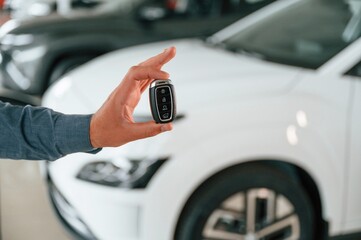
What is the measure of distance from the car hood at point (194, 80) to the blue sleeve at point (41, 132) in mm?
648

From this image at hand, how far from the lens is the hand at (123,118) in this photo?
3.34ft

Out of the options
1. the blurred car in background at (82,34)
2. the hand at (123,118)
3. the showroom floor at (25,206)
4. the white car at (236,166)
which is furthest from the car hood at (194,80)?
the blurred car in background at (82,34)

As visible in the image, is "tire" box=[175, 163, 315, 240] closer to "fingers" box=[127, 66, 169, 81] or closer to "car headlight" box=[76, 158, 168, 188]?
"car headlight" box=[76, 158, 168, 188]

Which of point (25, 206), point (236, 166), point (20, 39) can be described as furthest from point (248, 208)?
point (20, 39)

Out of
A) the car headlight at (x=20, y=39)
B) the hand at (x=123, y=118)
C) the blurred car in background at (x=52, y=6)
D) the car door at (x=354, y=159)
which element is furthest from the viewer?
the blurred car in background at (x=52, y=6)

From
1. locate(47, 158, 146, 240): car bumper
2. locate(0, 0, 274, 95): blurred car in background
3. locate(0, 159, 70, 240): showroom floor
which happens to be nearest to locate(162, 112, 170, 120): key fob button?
locate(47, 158, 146, 240): car bumper

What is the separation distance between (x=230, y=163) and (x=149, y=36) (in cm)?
223

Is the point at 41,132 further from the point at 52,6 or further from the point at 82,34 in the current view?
the point at 52,6

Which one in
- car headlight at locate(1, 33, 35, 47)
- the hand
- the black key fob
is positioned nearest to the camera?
the hand

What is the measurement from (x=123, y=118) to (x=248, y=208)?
3.19ft

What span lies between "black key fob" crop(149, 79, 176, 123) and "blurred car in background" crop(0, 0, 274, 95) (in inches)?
103

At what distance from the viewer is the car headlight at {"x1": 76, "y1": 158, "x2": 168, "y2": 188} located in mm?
1782

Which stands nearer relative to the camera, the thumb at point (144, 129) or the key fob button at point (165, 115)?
the thumb at point (144, 129)

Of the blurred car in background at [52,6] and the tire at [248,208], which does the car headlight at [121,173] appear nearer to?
the tire at [248,208]
